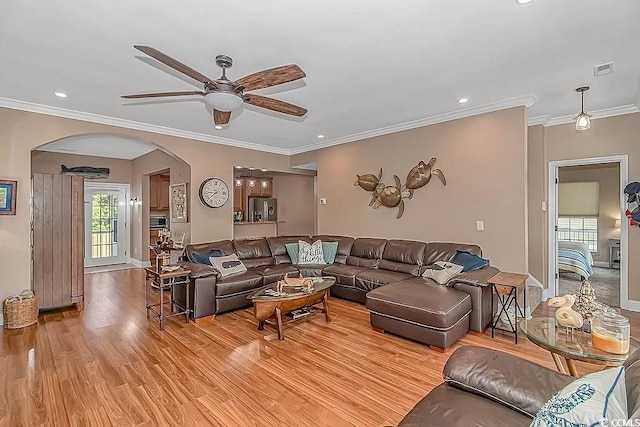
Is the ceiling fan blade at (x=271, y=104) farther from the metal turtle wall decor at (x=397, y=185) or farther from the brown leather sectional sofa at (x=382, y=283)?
the metal turtle wall decor at (x=397, y=185)

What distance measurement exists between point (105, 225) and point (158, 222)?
4.52ft

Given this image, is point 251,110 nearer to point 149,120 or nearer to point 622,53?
point 149,120

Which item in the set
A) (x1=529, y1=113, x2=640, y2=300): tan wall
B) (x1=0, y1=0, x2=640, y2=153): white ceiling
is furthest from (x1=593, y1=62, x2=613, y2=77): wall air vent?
(x1=529, y1=113, x2=640, y2=300): tan wall

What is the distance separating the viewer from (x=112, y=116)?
4598 mm

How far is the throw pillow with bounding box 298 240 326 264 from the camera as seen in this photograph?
17.8 ft

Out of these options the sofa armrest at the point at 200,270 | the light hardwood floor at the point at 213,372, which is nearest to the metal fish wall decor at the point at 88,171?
the light hardwood floor at the point at 213,372

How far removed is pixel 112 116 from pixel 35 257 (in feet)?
7.03

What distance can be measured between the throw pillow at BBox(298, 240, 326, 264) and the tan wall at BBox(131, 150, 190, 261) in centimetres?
260

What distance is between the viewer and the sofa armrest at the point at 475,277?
3.52m

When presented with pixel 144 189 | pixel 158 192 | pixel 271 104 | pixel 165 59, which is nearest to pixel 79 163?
pixel 144 189

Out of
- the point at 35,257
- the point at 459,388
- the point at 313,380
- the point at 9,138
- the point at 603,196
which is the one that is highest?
the point at 9,138

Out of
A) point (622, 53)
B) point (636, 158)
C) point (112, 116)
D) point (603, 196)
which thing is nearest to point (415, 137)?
point (622, 53)

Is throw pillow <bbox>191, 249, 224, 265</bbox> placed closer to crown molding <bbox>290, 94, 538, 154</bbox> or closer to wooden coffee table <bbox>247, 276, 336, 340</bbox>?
wooden coffee table <bbox>247, 276, 336, 340</bbox>

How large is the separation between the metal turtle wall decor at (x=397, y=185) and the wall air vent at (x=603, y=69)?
2.00m
